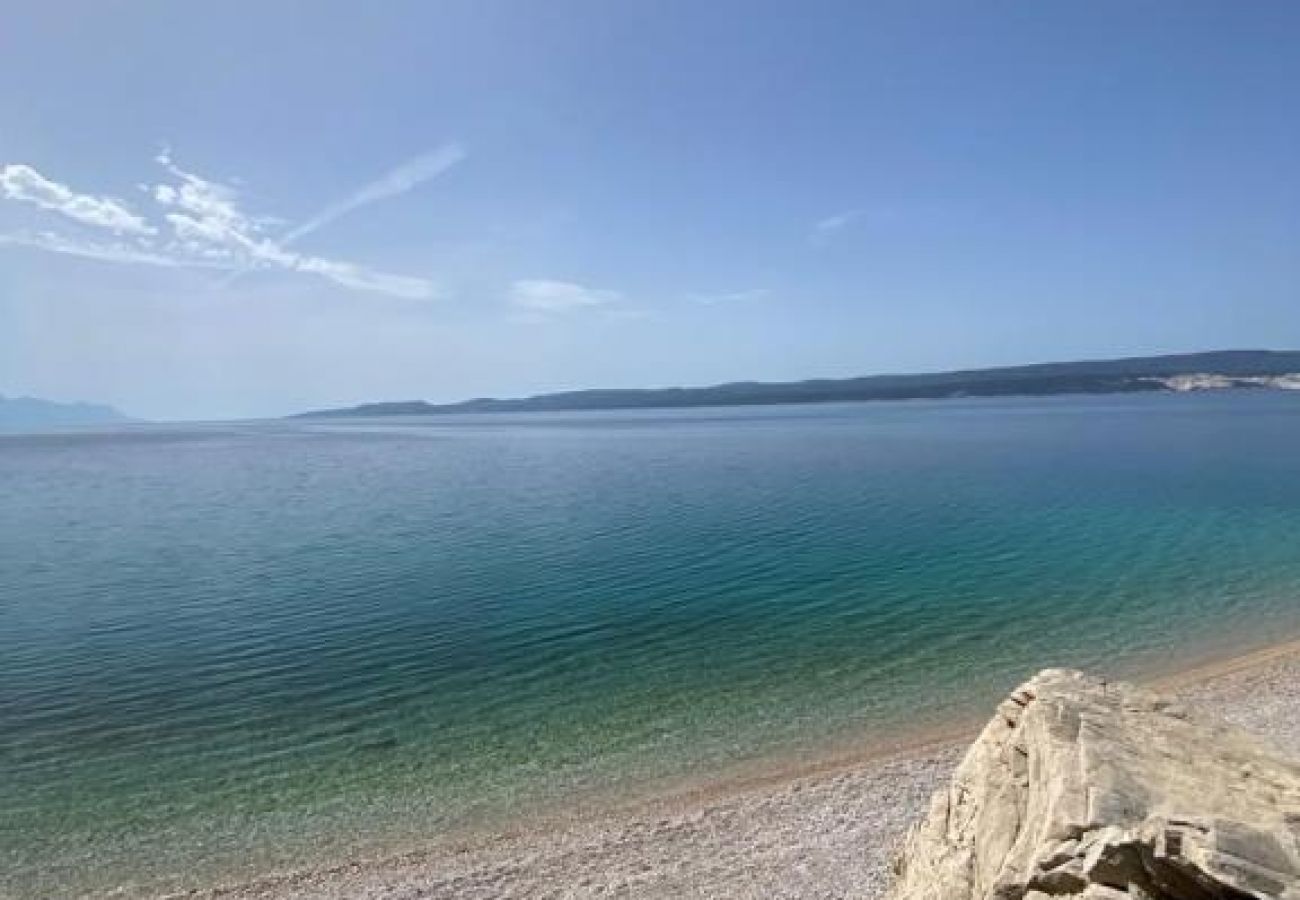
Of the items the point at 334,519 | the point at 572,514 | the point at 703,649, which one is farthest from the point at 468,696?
the point at 334,519

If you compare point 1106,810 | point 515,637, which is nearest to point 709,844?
point 1106,810

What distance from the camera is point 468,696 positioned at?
69.1 feet

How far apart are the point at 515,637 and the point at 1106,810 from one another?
2067 cm

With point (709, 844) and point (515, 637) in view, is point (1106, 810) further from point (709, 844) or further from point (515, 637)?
point (515, 637)

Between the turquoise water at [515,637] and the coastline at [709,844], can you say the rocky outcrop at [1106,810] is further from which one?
the turquoise water at [515,637]

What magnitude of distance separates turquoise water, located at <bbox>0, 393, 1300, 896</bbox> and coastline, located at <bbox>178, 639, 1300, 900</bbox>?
804 mm

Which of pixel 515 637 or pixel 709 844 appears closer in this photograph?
pixel 709 844

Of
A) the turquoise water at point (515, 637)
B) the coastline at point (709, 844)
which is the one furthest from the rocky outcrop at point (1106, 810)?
the turquoise water at point (515, 637)

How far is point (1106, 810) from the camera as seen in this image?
22.9ft

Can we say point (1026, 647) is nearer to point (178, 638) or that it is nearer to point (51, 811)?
point (51, 811)

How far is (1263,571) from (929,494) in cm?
2414

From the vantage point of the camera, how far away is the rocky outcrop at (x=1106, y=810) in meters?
6.40

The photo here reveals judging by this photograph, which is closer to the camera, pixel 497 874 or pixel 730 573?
pixel 497 874

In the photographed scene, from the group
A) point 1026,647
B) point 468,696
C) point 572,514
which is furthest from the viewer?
point 572,514
